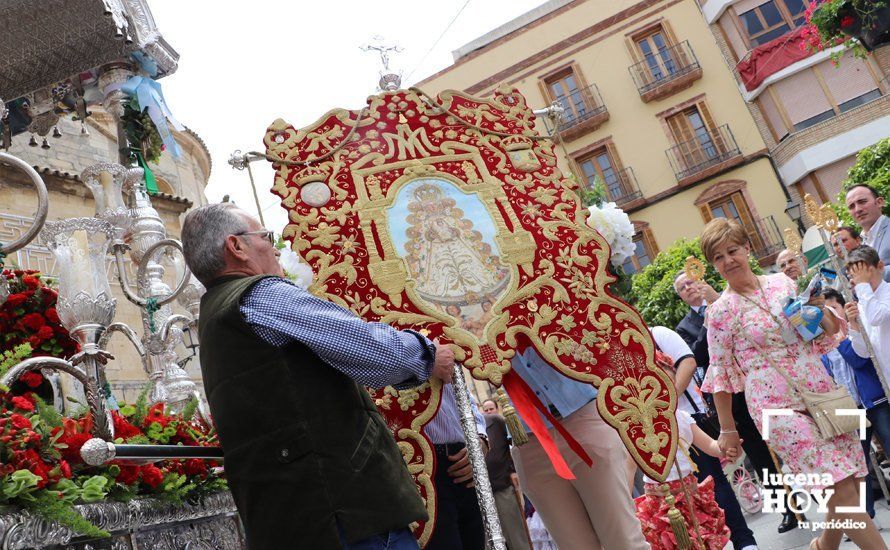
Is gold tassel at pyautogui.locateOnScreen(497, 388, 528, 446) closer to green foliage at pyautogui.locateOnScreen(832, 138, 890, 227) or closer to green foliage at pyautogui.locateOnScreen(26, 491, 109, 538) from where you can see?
green foliage at pyautogui.locateOnScreen(26, 491, 109, 538)

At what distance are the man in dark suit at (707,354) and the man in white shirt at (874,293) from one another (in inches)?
A: 36.1

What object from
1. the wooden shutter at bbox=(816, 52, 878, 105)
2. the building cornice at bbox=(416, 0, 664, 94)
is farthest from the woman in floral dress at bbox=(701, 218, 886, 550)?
the building cornice at bbox=(416, 0, 664, 94)

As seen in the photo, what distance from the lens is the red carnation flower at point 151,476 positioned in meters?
2.62

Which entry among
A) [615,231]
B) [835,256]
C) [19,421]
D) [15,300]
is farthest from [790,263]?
[19,421]

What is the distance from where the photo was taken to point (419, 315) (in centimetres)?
335

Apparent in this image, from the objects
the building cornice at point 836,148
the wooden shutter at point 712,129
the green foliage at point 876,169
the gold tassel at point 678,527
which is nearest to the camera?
the gold tassel at point 678,527

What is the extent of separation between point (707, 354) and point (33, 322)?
4.29 metres

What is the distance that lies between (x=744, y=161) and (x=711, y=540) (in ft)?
69.4

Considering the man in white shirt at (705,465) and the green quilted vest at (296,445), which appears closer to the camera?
the green quilted vest at (296,445)

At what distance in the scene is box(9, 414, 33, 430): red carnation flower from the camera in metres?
2.28

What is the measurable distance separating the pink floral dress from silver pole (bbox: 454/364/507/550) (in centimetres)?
166

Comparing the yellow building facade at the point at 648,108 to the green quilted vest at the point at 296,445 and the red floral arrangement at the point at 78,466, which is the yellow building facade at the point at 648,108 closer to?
the red floral arrangement at the point at 78,466

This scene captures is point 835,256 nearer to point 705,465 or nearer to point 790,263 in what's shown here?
point 790,263

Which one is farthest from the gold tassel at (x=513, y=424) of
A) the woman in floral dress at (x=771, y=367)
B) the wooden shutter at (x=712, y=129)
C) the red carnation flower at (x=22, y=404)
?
the wooden shutter at (x=712, y=129)
